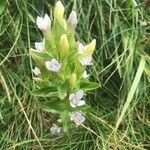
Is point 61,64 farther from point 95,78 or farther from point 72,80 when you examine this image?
point 95,78

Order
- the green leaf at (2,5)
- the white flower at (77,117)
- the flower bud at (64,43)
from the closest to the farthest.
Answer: the flower bud at (64,43), the white flower at (77,117), the green leaf at (2,5)

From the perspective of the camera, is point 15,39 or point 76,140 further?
point 15,39

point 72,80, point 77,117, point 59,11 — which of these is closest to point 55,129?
point 77,117

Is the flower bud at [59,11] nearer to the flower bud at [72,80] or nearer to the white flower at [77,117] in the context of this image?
the flower bud at [72,80]

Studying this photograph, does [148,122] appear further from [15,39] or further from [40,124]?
[15,39]


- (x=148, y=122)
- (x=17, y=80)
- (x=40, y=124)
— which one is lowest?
(x=148, y=122)

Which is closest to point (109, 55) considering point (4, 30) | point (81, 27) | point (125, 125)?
point (81, 27)

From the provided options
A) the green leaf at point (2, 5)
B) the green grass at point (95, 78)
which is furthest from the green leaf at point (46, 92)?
the green leaf at point (2, 5)
